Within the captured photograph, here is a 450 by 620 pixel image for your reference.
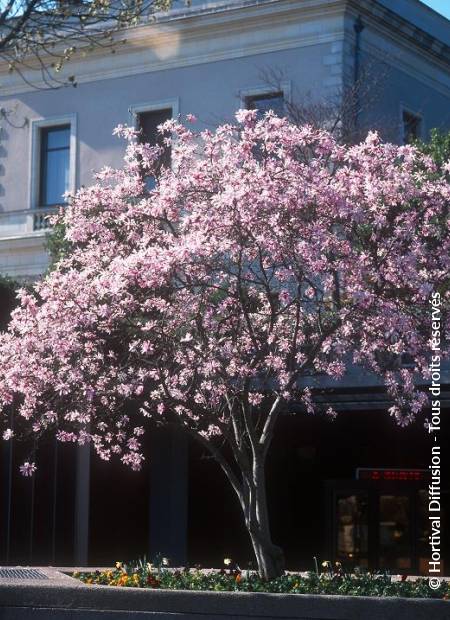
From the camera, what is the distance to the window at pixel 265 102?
96.8ft

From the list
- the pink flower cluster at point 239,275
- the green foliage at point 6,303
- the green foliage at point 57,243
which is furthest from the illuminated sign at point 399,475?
the pink flower cluster at point 239,275

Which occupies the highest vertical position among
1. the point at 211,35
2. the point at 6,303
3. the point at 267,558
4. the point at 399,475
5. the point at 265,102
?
the point at 211,35

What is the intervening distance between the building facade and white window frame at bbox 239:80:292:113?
1.4 inches

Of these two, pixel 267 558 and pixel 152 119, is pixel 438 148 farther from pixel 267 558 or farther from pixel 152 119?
pixel 267 558

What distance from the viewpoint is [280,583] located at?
45.1ft

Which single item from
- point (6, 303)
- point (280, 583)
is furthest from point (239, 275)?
point (6, 303)

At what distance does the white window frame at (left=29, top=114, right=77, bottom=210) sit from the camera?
3316 cm

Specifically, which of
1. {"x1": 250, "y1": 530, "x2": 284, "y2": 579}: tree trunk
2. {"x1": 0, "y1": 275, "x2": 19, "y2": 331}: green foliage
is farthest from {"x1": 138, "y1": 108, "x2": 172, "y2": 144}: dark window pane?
{"x1": 250, "y1": 530, "x2": 284, "y2": 579}: tree trunk

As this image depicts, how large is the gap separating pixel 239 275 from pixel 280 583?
3409 mm

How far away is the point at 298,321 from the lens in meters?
13.9

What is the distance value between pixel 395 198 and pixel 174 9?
19774 millimetres

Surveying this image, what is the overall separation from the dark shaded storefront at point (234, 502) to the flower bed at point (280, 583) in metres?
10.2

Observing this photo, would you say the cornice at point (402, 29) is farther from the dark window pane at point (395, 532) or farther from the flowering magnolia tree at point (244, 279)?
the flowering magnolia tree at point (244, 279)

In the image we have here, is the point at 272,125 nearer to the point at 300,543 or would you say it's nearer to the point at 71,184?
the point at 300,543
